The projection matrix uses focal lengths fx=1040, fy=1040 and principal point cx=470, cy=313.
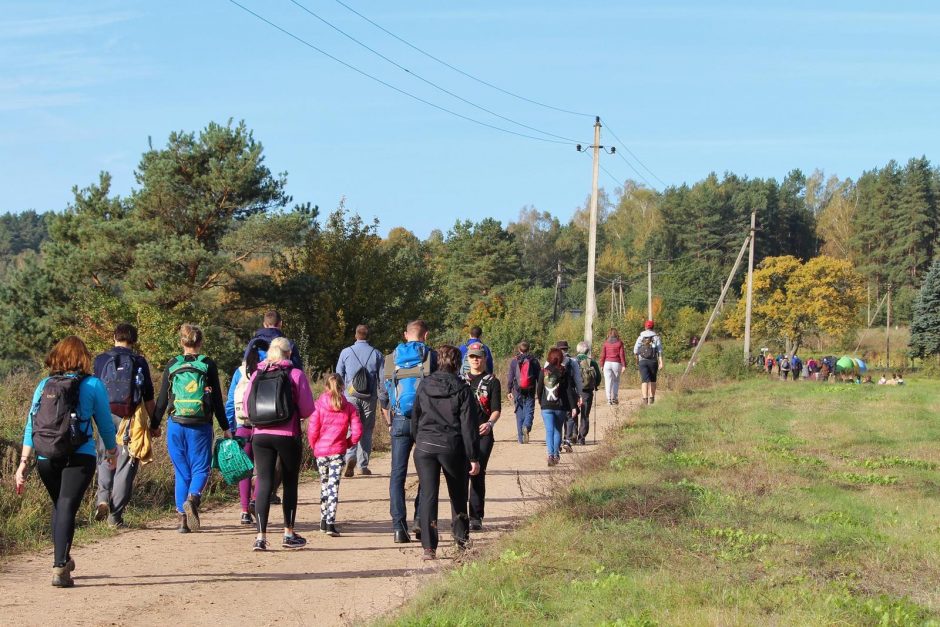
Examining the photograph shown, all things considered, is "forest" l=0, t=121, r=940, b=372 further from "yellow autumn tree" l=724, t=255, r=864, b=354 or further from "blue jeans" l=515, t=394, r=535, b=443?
"yellow autumn tree" l=724, t=255, r=864, b=354

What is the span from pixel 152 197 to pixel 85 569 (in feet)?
123

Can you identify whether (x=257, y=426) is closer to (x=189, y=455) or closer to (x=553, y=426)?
(x=189, y=455)

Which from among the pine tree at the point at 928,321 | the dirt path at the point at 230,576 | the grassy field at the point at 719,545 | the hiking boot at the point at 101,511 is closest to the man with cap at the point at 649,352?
the grassy field at the point at 719,545

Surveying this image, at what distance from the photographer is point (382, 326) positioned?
49.5 meters

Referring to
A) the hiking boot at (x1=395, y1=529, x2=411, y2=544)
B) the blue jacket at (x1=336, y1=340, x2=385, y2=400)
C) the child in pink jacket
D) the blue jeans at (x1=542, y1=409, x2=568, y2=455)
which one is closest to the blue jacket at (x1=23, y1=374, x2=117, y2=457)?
the child in pink jacket

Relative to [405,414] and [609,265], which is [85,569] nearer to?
[405,414]

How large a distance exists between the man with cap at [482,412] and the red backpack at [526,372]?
4.28 meters

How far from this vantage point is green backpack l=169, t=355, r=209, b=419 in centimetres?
935

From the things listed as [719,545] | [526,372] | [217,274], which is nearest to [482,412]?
[719,545]

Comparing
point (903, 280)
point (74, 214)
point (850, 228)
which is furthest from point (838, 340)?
point (74, 214)

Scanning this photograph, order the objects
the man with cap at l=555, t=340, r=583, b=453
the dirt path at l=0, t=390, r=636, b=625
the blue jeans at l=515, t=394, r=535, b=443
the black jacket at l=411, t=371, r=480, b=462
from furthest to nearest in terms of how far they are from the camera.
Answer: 1. the blue jeans at l=515, t=394, r=535, b=443
2. the man with cap at l=555, t=340, r=583, b=453
3. the black jacket at l=411, t=371, r=480, b=462
4. the dirt path at l=0, t=390, r=636, b=625

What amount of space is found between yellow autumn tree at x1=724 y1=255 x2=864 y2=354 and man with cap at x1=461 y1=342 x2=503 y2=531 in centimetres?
7993

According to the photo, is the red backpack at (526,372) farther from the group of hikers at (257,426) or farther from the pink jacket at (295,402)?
the pink jacket at (295,402)

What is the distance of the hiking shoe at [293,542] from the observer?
29.3 ft
